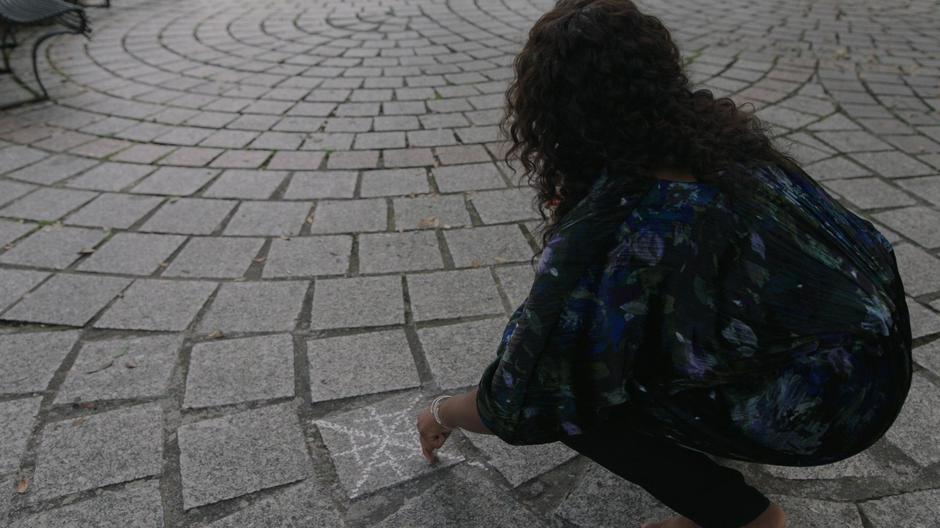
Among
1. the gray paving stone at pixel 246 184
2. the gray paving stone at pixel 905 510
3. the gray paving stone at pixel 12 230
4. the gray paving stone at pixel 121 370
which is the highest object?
the gray paving stone at pixel 12 230

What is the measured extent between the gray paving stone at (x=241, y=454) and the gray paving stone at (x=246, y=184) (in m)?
1.63

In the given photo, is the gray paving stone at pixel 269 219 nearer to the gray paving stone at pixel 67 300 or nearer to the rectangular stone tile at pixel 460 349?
the gray paving stone at pixel 67 300

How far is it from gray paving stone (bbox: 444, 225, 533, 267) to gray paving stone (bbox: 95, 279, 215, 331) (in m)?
1.04

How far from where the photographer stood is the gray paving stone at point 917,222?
3119 mm

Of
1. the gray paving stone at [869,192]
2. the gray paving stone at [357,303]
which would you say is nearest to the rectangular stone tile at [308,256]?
the gray paving stone at [357,303]

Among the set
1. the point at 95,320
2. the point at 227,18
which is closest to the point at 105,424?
the point at 95,320

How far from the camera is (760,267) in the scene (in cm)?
132

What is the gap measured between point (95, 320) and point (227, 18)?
5152 millimetres

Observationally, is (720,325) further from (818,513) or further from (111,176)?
(111,176)

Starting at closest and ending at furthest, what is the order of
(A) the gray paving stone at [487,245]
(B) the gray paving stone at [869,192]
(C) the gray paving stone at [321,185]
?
1. (A) the gray paving stone at [487,245]
2. (B) the gray paving stone at [869,192]
3. (C) the gray paving stone at [321,185]

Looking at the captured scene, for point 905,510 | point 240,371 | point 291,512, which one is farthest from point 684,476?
point 240,371

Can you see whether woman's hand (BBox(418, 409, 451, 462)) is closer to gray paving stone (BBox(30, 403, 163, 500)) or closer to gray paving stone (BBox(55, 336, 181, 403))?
gray paving stone (BBox(30, 403, 163, 500))

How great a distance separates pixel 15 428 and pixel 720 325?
2.05 meters

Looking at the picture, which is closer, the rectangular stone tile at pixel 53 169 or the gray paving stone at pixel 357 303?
the gray paving stone at pixel 357 303
